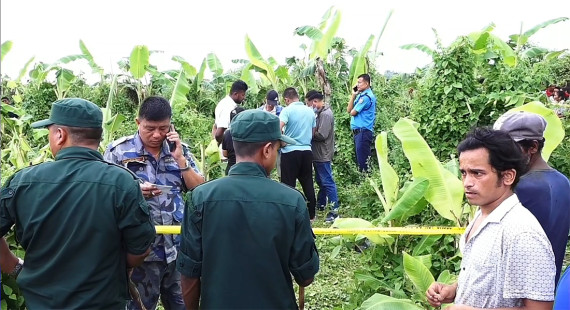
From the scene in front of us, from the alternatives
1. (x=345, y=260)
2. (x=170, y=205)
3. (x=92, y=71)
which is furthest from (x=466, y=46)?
(x=92, y=71)

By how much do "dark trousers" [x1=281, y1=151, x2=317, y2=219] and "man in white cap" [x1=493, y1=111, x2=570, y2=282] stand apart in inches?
164

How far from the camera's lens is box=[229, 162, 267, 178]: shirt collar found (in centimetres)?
224

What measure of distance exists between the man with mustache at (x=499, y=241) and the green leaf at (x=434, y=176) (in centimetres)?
151

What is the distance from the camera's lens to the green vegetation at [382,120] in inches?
A: 146

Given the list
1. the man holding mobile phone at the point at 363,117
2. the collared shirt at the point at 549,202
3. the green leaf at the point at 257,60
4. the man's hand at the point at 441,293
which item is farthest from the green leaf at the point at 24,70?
the collared shirt at the point at 549,202

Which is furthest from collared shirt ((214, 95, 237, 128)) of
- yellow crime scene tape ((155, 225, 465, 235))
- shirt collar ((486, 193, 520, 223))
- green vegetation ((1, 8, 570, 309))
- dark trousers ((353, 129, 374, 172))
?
shirt collar ((486, 193, 520, 223))

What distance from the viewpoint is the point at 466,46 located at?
527cm

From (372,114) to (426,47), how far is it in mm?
1723

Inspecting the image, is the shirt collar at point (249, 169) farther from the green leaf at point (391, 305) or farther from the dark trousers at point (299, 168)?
the dark trousers at point (299, 168)

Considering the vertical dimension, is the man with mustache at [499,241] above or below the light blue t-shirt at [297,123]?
above

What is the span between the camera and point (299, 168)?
6660mm

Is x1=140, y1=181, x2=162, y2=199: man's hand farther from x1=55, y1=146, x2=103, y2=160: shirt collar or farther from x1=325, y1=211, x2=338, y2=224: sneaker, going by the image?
x1=325, y1=211, x2=338, y2=224: sneaker

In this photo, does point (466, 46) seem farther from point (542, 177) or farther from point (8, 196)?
point (8, 196)

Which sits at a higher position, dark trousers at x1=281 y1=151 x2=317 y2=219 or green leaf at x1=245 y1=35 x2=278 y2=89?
green leaf at x1=245 y1=35 x2=278 y2=89
